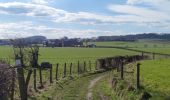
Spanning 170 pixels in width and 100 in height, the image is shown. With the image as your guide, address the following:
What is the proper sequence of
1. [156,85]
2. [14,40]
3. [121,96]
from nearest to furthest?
[121,96] < [156,85] < [14,40]

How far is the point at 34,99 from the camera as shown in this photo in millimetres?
31078

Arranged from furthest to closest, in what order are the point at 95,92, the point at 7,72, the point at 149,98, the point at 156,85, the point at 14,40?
1. the point at 14,40
2. the point at 95,92
3. the point at 156,85
4. the point at 149,98
5. the point at 7,72

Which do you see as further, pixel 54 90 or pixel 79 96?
pixel 54 90

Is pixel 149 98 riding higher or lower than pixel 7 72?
lower

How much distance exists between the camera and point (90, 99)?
31188mm

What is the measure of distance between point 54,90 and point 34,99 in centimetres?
601

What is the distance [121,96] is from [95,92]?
22.5 ft

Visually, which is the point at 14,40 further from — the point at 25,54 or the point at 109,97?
the point at 109,97

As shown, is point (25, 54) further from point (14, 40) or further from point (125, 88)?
point (125, 88)

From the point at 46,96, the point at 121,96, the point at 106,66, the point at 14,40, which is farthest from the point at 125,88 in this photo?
the point at 106,66

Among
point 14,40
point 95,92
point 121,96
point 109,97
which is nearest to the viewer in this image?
point 121,96

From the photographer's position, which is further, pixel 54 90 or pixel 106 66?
pixel 106 66

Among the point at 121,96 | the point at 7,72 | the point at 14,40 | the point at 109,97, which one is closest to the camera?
the point at 7,72

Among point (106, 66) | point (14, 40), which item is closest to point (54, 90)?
point (14, 40)
